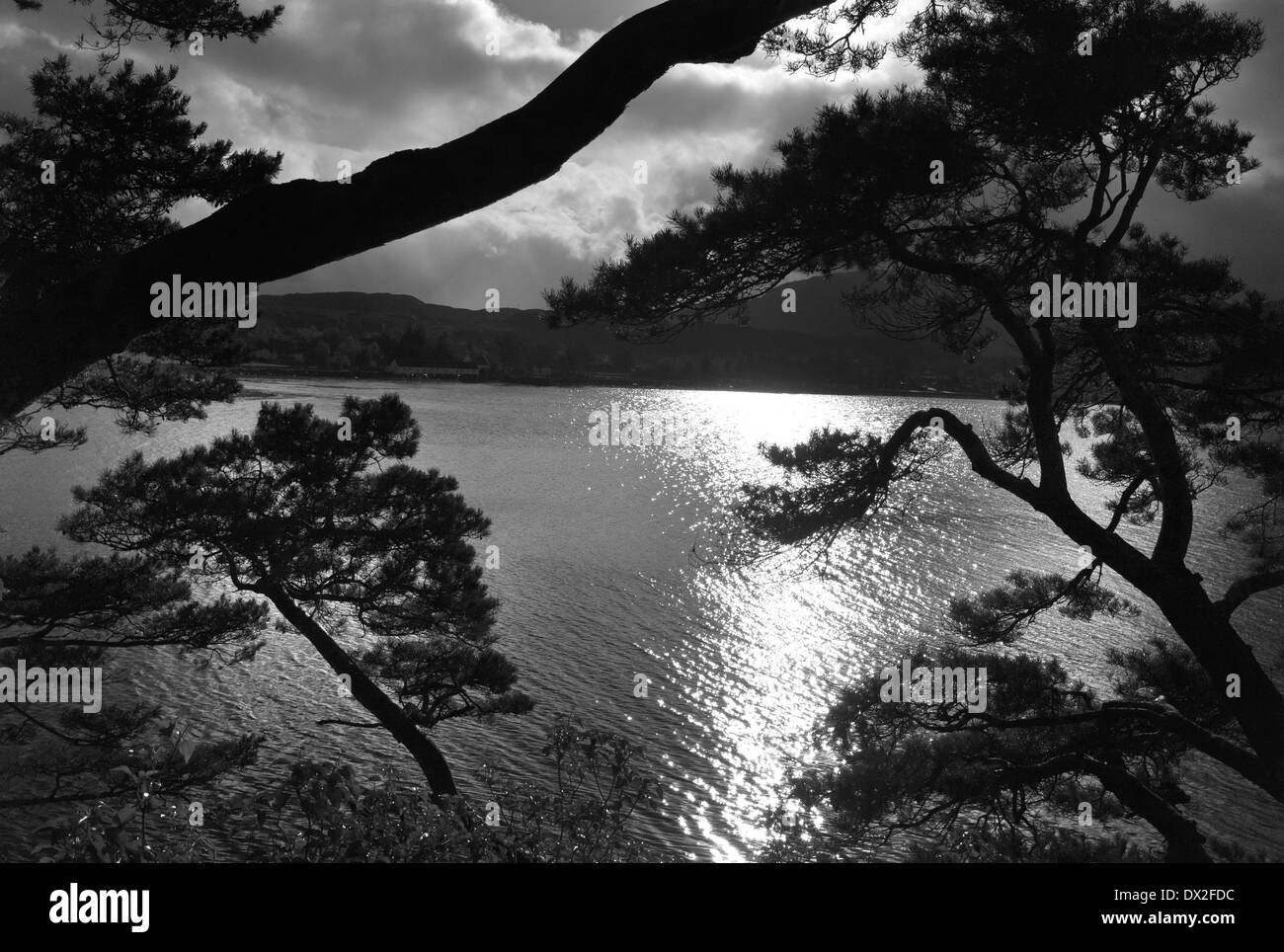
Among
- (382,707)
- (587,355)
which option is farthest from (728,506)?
(587,355)

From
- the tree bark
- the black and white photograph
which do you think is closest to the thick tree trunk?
the black and white photograph

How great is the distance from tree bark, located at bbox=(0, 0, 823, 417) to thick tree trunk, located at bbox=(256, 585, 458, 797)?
297 inches

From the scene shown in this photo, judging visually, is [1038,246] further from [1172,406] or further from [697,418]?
[697,418]

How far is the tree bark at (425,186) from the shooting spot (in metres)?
2.13

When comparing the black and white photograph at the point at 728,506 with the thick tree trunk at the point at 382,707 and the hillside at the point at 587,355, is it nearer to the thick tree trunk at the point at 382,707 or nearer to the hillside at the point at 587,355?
the thick tree trunk at the point at 382,707

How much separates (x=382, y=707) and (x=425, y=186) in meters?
8.34

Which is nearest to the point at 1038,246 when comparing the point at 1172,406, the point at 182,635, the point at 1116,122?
the point at 1116,122

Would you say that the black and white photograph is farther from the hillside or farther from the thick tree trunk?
the hillside

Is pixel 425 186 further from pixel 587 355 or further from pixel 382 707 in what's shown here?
pixel 587 355

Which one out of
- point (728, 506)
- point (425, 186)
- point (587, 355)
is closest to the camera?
point (425, 186)

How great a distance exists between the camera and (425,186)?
2.13 m

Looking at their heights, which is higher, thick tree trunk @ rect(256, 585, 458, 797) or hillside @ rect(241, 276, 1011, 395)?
hillside @ rect(241, 276, 1011, 395)

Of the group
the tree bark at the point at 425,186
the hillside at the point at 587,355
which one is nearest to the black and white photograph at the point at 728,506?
the tree bark at the point at 425,186

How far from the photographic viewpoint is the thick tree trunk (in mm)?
9164
